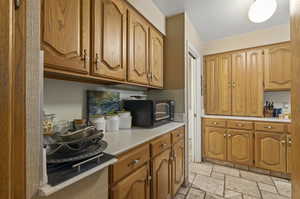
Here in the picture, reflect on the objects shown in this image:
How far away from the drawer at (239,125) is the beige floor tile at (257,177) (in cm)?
70

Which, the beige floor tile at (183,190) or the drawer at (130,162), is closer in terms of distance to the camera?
the drawer at (130,162)

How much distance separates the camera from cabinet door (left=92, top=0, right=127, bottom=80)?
3.68ft

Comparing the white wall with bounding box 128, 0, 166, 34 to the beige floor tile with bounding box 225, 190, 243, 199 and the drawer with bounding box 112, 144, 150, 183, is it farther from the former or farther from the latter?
the beige floor tile with bounding box 225, 190, 243, 199

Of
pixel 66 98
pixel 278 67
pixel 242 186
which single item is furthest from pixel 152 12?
pixel 242 186

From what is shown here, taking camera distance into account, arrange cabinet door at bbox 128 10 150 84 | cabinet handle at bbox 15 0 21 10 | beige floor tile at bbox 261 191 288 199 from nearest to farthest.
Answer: cabinet handle at bbox 15 0 21 10, cabinet door at bbox 128 10 150 84, beige floor tile at bbox 261 191 288 199

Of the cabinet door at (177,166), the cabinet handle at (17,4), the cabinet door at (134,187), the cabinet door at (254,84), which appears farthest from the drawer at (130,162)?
the cabinet door at (254,84)

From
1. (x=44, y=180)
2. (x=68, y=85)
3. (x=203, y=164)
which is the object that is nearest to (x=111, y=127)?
(x=68, y=85)

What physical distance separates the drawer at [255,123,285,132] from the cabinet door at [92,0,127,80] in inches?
86.3

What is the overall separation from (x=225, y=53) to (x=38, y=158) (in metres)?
3.05

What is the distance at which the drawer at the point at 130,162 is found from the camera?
36.0 inches

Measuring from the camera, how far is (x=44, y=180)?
54 cm

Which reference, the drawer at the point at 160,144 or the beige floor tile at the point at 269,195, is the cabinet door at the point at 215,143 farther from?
the drawer at the point at 160,144

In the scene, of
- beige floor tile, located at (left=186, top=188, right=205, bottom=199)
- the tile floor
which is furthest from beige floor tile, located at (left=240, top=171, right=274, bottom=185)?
beige floor tile, located at (left=186, top=188, right=205, bottom=199)

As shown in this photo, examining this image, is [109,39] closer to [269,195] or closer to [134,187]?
[134,187]
